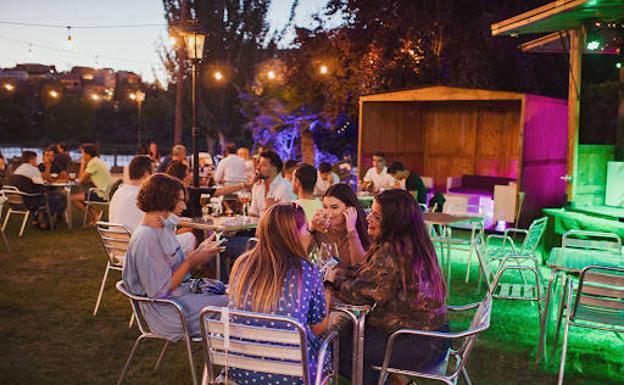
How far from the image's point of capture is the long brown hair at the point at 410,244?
122 inches

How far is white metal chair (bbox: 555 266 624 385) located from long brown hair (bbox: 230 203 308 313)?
206cm

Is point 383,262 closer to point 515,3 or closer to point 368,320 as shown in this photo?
point 368,320

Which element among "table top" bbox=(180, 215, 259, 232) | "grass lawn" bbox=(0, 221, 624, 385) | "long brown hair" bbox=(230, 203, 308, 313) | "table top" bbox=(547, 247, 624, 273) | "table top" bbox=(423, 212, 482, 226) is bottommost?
"grass lawn" bbox=(0, 221, 624, 385)

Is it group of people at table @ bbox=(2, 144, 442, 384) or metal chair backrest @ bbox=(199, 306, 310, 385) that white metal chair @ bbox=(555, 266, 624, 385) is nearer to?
group of people at table @ bbox=(2, 144, 442, 384)

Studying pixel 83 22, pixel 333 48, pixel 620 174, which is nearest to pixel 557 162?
pixel 620 174

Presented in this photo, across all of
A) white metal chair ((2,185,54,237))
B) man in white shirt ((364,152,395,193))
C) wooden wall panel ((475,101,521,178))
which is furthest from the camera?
wooden wall panel ((475,101,521,178))

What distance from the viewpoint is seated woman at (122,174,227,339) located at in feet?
11.5

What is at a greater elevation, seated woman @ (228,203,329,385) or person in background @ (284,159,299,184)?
person in background @ (284,159,299,184)

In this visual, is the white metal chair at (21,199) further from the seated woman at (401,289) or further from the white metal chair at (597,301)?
the white metal chair at (597,301)

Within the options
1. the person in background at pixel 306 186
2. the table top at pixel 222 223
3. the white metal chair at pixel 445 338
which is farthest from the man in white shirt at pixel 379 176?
A: the white metal chair at pixel 445 338

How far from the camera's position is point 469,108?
552 inches

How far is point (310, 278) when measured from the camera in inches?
110

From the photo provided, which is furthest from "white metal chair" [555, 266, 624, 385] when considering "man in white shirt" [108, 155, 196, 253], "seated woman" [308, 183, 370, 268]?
"man in white shirt" [108, 155, 196, 253]

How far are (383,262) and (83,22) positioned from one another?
2028 cm
